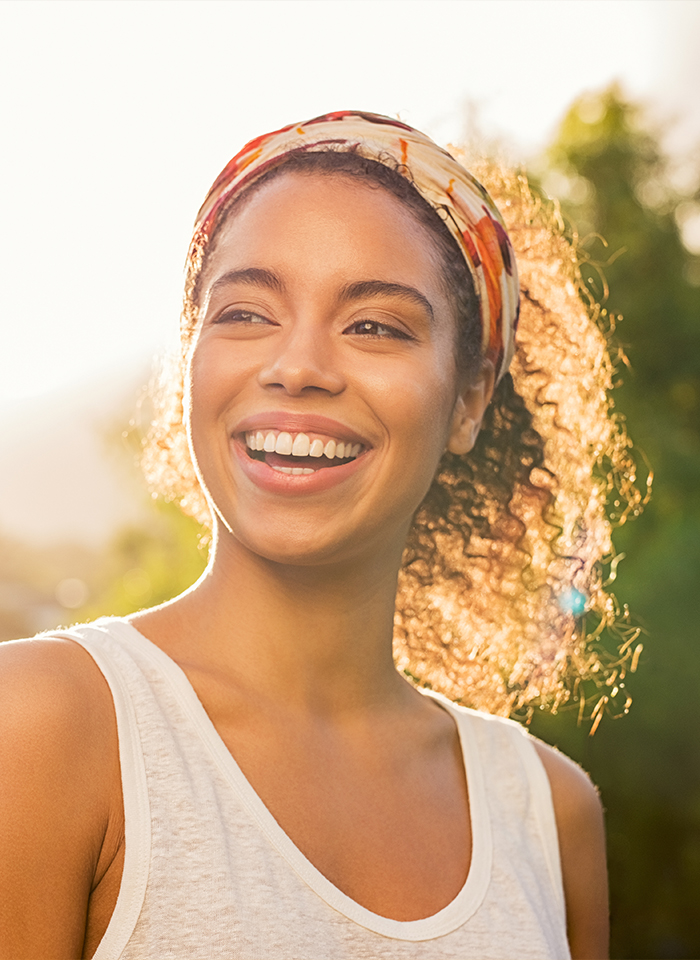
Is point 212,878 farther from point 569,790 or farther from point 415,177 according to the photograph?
point 415,177

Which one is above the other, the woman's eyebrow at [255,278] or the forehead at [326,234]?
the forehead at [326,234]

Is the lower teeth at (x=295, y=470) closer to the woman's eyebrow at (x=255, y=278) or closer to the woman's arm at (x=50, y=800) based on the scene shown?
the woman's eyebrow at (x=255, y=278)

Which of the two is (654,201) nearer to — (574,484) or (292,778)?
(574,484)

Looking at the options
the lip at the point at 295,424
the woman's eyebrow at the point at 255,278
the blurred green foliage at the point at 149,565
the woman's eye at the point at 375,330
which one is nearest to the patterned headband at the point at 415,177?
the woman's eyebrow at the point at 255,278

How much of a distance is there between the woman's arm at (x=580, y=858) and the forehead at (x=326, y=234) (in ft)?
4.61

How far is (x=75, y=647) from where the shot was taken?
6.22ft

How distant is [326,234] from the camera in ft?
7.34

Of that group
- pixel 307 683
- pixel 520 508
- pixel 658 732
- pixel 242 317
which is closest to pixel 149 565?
pixel 658 732

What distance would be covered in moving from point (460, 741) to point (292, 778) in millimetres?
714

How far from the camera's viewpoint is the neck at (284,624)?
2.22 m

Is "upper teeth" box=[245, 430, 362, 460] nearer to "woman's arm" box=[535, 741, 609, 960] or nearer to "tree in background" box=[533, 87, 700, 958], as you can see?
"woman's arm" box=[535, 741, 609, 960]

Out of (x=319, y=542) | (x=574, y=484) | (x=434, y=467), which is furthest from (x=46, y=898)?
(x=574, y=484)

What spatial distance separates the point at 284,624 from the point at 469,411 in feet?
2.69

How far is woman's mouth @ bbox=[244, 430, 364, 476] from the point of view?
7.07ft
